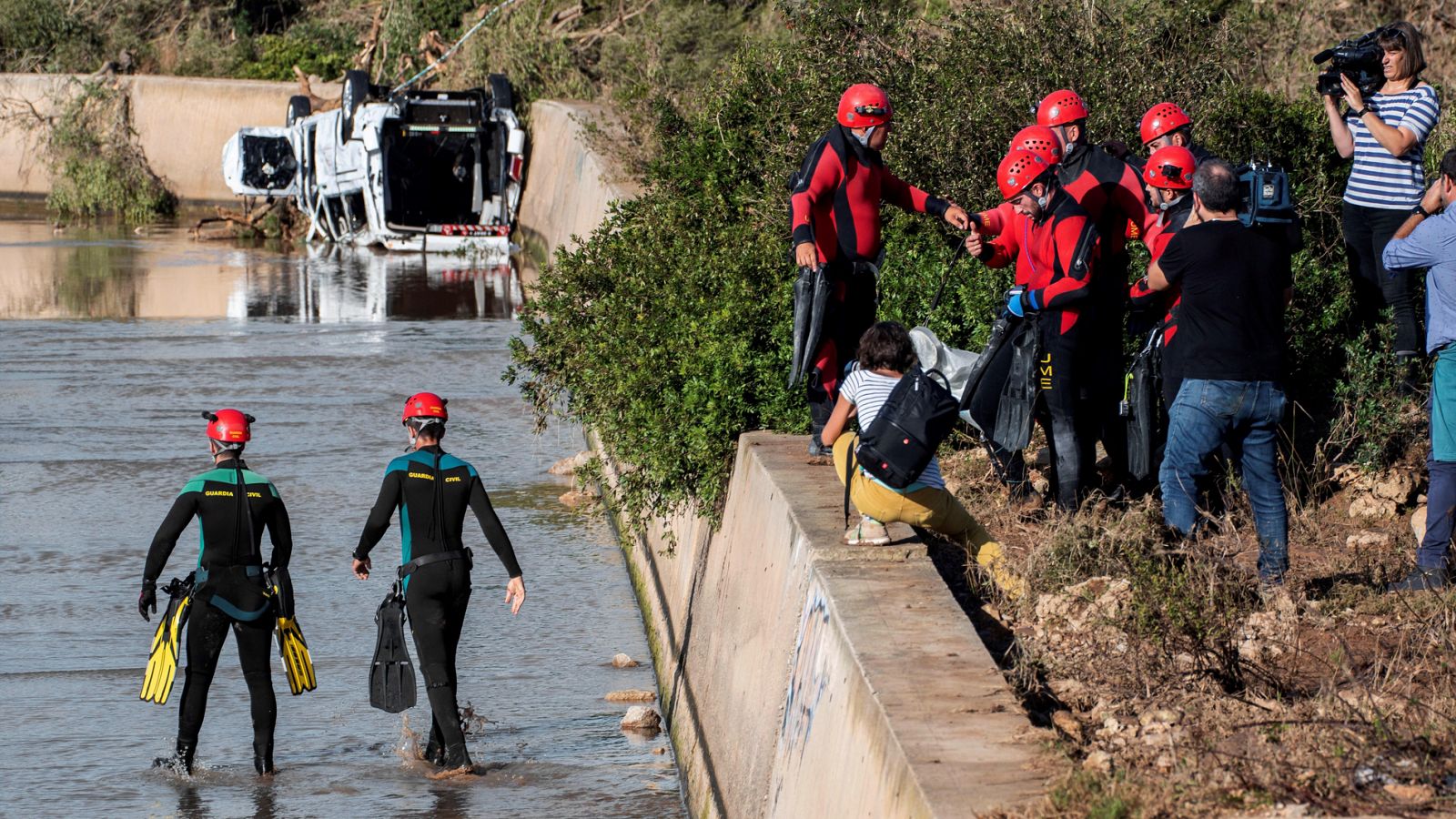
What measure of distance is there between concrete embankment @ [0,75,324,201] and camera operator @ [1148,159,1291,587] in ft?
84.4

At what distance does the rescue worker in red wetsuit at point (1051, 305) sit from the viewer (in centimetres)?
750

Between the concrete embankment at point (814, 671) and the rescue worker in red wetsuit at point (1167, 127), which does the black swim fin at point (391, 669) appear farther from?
the rescue worker in red wetsuit at point (1167, 127)

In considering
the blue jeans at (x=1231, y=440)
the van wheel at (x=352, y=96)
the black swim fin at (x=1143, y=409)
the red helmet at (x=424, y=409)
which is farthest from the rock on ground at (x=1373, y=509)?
the van wheel at (x=352, y=96)

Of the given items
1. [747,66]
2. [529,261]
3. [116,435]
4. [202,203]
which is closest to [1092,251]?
[747,66]

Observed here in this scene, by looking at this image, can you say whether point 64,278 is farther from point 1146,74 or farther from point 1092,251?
point 1092,251

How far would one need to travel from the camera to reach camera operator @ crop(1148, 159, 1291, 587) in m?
6.71

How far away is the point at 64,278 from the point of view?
23.5 metres

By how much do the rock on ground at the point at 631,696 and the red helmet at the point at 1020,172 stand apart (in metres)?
3.13

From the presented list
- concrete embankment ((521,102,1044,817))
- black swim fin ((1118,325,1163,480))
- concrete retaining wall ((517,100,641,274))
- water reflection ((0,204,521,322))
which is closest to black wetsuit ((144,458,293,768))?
concrete embankment ((521,102,1044,817))

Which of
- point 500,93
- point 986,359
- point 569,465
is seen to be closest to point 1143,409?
point 986,359

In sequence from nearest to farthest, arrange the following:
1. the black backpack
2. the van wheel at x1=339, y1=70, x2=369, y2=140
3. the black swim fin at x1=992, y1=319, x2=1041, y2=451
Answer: the black backpack, the black swim fin at x1=992, y1=319, x2=1041, y2=451, the van wheel at x1=339, y1=70, x2=369, y2=140

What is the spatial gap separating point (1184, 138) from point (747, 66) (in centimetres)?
669

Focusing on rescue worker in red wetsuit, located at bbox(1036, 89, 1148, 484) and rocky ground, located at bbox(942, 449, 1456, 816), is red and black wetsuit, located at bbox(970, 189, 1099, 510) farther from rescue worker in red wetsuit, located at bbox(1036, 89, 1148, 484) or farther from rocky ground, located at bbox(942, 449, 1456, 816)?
rocky ground, located at bbox(942, 449, 1456, 816)

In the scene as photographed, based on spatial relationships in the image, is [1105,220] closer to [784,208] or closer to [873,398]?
[873,398]
